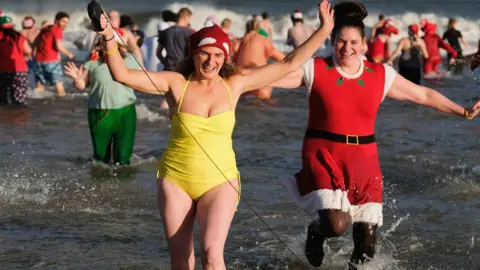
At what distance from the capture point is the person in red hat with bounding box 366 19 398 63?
71.5 feet

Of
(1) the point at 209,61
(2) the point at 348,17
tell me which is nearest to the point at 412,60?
(2) the point at 348,17

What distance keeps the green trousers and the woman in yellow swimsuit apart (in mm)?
4908

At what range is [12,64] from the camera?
1677cm

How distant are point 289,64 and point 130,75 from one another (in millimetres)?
924

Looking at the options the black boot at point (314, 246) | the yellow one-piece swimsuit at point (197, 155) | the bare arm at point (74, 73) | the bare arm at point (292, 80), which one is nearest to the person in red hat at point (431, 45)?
the bare arm at point (74, 73)

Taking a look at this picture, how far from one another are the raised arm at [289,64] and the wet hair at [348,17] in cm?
59

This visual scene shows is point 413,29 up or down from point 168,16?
down

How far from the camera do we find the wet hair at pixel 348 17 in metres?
6.31

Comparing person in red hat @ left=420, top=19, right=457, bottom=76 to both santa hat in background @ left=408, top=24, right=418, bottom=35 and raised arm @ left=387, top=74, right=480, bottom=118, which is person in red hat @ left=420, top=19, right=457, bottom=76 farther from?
raised arm @ left=387, top=74, right=480, bottom=118

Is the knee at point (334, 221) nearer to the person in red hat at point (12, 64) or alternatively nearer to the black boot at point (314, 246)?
the black boot at point (314, 246)

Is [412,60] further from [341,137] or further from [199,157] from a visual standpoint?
[199,157]

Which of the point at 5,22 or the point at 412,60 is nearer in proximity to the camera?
the point at 5,22

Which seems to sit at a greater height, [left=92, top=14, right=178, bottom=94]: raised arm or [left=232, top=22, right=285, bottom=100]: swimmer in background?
[left=92, top=14, right=178, bottom=94]: raised arm

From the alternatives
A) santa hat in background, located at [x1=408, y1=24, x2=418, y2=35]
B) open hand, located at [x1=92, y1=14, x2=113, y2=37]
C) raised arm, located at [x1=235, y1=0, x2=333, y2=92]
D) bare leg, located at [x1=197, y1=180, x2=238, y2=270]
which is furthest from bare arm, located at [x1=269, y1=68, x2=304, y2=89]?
santa hat in background, located at [x1=408, y1=24, x2=418, y2=35]
